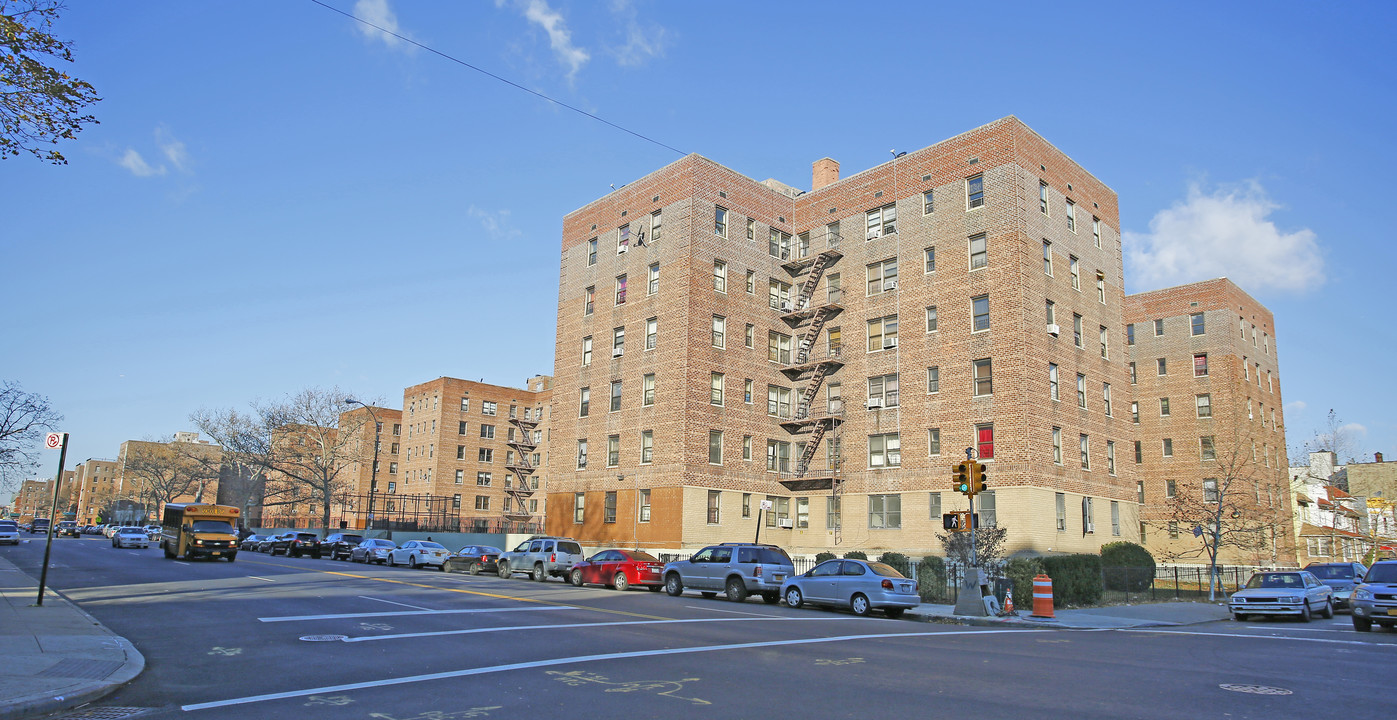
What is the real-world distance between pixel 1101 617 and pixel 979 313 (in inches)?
660

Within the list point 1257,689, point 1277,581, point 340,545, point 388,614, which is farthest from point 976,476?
point 340,545

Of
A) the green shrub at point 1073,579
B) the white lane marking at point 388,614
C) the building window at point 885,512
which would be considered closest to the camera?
the white lane marking at point 388,614

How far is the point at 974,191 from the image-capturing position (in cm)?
3794

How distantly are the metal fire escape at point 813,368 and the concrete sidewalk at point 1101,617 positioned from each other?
16.0m

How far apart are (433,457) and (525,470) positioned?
10003mm

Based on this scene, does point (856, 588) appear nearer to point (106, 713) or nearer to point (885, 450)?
point (885, 450)

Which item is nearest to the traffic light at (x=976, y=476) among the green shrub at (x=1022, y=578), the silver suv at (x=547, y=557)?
the green shrub at (x=1022, y=578)

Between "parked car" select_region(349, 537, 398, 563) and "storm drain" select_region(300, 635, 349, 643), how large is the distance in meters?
30.9

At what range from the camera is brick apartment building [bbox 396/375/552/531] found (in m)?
78.8

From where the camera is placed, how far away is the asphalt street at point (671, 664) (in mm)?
8672

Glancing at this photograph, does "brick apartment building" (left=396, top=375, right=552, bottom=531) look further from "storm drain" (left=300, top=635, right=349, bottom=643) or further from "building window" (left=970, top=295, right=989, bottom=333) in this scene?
"storm drain" (left=300, top=635, right=349, bottom=643)

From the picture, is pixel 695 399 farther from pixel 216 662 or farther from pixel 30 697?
pixel 30 697

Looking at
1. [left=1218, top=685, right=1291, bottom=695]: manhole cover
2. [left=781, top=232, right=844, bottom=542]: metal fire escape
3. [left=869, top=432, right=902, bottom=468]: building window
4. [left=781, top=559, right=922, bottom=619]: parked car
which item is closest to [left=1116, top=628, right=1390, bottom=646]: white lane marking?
[left=781, top=559, right=922, bottom=619]: parked car

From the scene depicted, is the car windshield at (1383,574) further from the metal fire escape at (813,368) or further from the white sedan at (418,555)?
the white sedan at (418,555)
